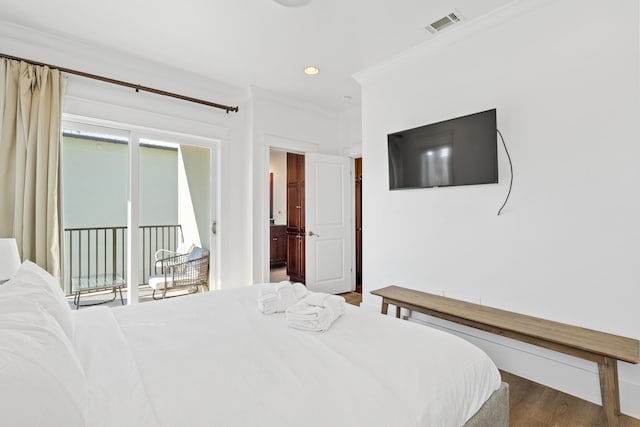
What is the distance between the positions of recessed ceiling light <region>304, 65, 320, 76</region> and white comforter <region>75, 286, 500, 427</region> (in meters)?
2.57

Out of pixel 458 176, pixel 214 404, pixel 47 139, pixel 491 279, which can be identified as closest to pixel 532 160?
pixel 458 176

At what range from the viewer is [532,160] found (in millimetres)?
2250

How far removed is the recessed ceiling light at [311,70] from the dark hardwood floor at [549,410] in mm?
3193

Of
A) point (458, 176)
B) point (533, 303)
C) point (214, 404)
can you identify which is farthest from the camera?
→ point (458, 176)

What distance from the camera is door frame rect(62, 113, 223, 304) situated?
3016mm

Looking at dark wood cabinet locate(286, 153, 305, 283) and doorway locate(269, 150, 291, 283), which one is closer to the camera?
dark wood cabinet locate(286, 153, 305, 283)

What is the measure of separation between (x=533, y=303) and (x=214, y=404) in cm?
226

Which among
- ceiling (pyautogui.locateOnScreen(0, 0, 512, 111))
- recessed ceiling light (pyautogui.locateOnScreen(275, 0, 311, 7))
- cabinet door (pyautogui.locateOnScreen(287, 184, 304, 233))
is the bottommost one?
cabinet door (pyautogui.locateOnScreen(287, 184, 304, 233))

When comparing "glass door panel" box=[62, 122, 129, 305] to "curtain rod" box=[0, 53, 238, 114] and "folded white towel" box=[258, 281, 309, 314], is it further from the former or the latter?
"folded white towel" box=[258, 281, 309, 314]

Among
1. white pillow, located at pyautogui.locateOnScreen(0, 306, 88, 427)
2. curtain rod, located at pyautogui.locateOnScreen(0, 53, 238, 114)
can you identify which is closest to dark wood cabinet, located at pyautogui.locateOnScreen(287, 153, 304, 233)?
curtain rod, located at pyautogui.locateOnScreen(0, 53, 238, 114)

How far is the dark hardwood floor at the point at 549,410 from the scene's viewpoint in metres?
1.80

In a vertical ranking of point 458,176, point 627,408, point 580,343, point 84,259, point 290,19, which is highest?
point 290,19

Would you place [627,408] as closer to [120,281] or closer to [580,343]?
[580,343]

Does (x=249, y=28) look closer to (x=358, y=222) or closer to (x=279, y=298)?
(x=279, y=298)
